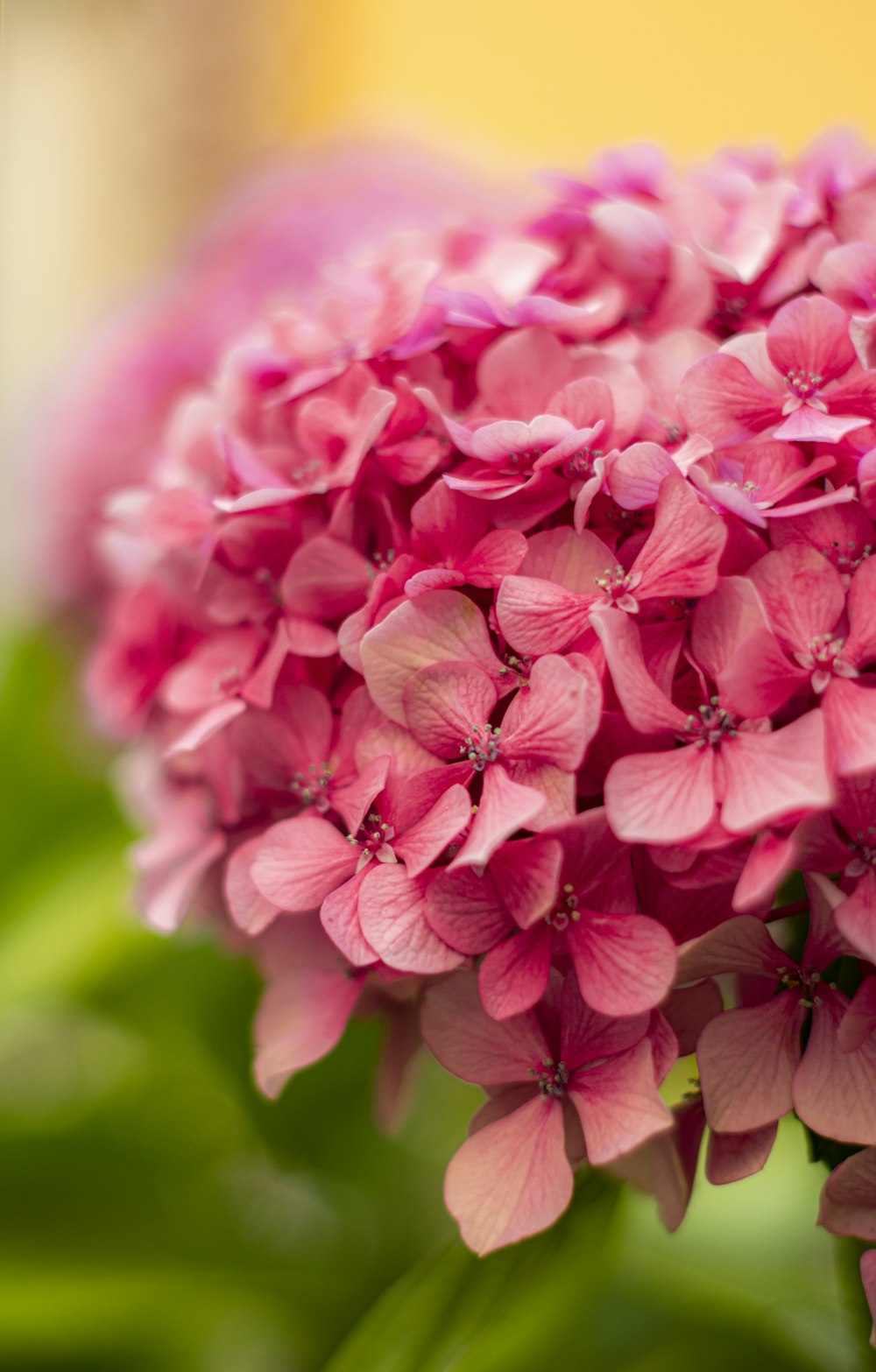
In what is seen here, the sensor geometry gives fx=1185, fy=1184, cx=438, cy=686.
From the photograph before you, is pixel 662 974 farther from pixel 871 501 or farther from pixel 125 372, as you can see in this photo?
pixel 125 372

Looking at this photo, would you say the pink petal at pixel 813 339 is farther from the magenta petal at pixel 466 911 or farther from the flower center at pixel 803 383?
the magenta petal at pixel 466 911

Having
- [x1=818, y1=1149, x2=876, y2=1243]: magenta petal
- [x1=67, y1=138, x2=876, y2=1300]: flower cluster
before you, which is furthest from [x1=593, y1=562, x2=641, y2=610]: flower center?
[x1=818, y1=1149, x2=876, y2=1243]: magenta petal

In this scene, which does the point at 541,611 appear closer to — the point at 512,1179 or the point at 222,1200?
the point at 512,1179

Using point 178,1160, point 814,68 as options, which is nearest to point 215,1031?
point 178,1160

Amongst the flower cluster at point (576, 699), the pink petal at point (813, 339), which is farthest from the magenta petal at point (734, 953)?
the pink petal at point (813, 339)

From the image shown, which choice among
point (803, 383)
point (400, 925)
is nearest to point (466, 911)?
point (400, 925)

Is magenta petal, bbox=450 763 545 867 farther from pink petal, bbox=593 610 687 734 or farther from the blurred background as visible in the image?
the blurred background
